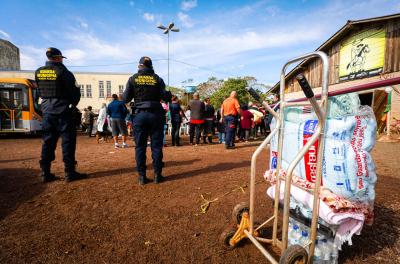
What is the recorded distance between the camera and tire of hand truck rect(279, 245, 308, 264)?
4.98 ft

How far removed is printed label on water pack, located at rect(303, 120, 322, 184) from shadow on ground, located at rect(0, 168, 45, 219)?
338 centimetres

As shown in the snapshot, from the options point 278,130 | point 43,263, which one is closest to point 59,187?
point 43,263

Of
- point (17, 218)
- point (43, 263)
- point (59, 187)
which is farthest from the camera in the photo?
point (59, 187)

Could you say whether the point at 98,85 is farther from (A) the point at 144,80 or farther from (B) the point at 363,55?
(A) the point at 144,80

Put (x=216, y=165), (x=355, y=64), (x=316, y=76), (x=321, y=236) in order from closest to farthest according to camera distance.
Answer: (x=321, y=236) < (x=216, y=165) < (x=355, y=64) < (x=316, y=76)

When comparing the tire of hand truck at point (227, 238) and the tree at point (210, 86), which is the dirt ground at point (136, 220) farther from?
the tree at point (210, 86)

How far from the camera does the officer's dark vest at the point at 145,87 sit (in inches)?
147

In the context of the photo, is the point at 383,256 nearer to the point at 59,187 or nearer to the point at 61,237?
the point at 61,237

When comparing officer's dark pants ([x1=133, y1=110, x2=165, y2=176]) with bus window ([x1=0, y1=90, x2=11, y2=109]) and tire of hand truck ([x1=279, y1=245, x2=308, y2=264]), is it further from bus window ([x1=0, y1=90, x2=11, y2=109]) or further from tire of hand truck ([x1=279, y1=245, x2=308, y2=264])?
bus window ([x1=0, y1=90, x2=11, y2=109])

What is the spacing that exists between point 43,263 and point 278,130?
228cm

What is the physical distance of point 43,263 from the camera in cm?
192

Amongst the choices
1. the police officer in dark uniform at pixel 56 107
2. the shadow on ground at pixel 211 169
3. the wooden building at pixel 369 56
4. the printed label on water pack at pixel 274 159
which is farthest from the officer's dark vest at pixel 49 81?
the wooden building at pixel 369 56

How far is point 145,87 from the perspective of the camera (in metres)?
3.73

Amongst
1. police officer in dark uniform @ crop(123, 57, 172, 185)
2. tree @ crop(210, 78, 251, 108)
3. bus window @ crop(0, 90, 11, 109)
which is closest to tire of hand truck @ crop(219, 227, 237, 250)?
Answer: police officer in dark uniform @ crop(123, 57, 172, 185)
